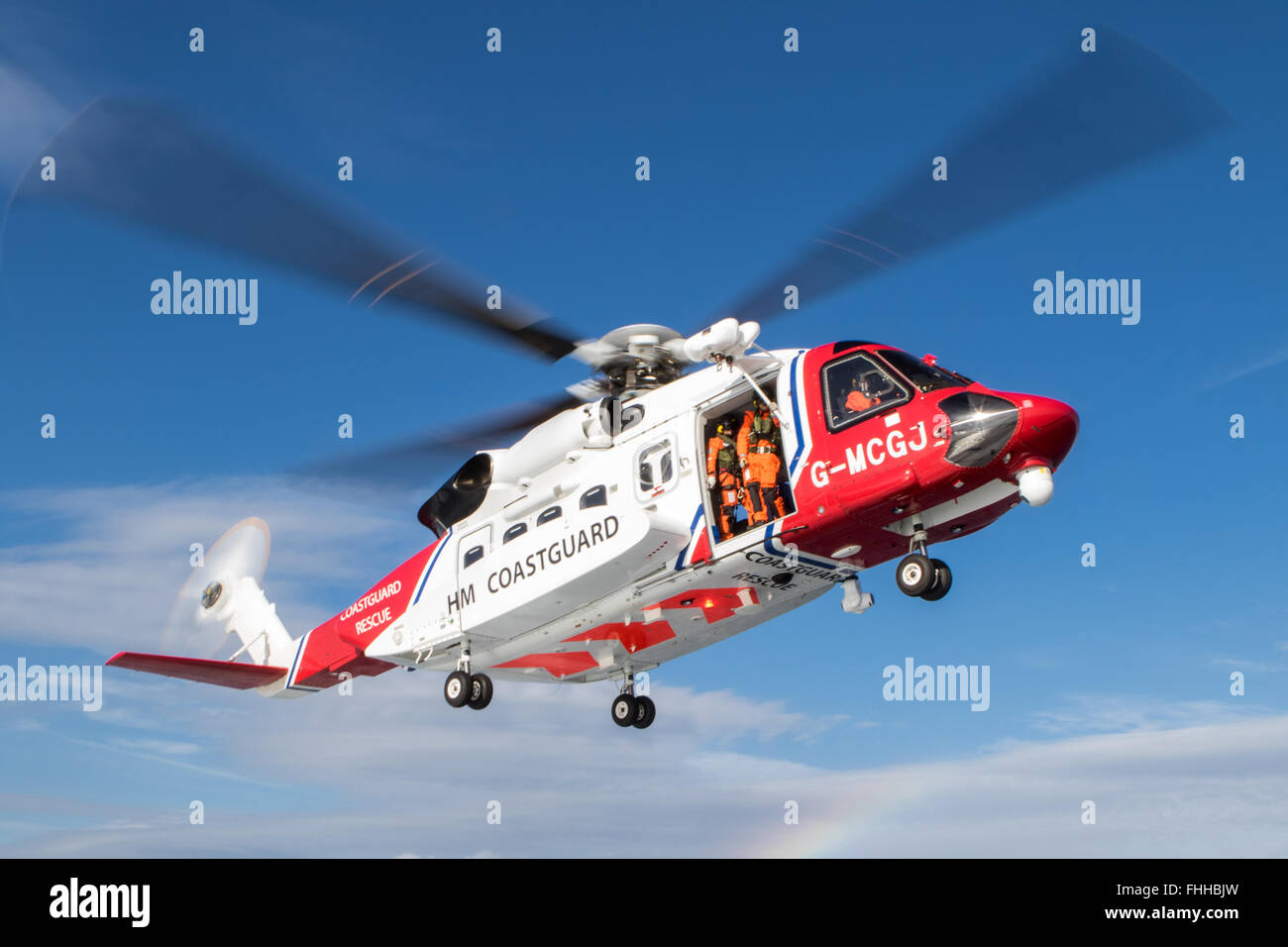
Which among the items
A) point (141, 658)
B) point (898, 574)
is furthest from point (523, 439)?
point (141, 658)

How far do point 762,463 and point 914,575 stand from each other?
224 centimetres

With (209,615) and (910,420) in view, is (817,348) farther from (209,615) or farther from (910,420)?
(209,615)

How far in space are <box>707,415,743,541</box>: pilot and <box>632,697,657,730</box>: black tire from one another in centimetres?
445

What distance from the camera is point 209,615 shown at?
21219 mm

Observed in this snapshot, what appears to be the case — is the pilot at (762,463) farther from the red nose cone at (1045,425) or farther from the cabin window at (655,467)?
the red nose cone at (1045,425)

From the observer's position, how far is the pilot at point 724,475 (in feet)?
48.7

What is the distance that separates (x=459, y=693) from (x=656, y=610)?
10.6 ft

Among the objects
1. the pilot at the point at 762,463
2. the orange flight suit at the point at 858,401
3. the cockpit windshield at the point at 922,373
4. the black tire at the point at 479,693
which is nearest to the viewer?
the cockpit windshield at the point at 922,373

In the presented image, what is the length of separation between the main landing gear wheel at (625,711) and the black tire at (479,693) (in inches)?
77.0

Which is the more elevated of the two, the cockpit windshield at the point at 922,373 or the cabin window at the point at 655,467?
the cockpit windshield at the point at 922,373

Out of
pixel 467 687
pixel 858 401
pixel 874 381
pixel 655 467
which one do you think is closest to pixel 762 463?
pixel 858 401

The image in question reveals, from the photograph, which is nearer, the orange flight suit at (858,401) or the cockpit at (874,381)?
the cockpit at (874,381)

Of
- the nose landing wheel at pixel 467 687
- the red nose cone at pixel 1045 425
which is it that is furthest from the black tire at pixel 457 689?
the red nose cone at pixel 1045 425

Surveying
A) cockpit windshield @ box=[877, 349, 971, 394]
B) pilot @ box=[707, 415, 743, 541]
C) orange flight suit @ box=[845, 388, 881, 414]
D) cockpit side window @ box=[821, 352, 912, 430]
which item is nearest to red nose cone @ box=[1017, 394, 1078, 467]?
cockpit windshield @ box=[877, 349, 971, 394]
